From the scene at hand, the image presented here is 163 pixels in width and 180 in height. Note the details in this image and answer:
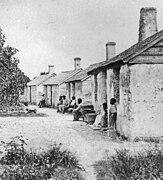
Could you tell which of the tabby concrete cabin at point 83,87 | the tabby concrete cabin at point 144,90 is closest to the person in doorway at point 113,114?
the tabby concrete cabin at point 144,90

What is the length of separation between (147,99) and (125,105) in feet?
3.21

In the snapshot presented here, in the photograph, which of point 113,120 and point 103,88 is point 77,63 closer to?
point 103,88

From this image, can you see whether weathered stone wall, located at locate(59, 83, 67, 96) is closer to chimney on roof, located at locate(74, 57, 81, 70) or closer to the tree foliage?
chimney on roof, located at locate(74, 57, 81, 70)

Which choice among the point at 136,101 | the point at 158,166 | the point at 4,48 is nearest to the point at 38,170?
the point at 158,166

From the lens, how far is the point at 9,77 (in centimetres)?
985

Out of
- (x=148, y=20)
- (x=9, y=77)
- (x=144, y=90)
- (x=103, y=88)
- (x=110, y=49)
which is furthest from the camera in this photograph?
(x=110, y=49)

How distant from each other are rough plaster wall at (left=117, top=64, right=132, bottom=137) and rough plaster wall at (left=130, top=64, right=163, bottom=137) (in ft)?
0.68

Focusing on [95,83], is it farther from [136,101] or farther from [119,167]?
[119,167]

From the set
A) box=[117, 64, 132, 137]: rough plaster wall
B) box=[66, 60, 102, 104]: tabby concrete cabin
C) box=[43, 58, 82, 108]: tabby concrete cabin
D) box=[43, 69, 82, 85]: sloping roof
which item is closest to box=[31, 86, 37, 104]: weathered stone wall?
box=[43, 58, 82, 108]: tabby concrete cabin

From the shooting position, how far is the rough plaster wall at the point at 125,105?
14141 millimetres

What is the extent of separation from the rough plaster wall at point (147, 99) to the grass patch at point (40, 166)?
16.2ft

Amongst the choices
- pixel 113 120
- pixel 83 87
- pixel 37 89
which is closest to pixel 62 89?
pixel 83 87

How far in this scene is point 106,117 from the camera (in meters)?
18.4

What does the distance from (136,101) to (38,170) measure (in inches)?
272
